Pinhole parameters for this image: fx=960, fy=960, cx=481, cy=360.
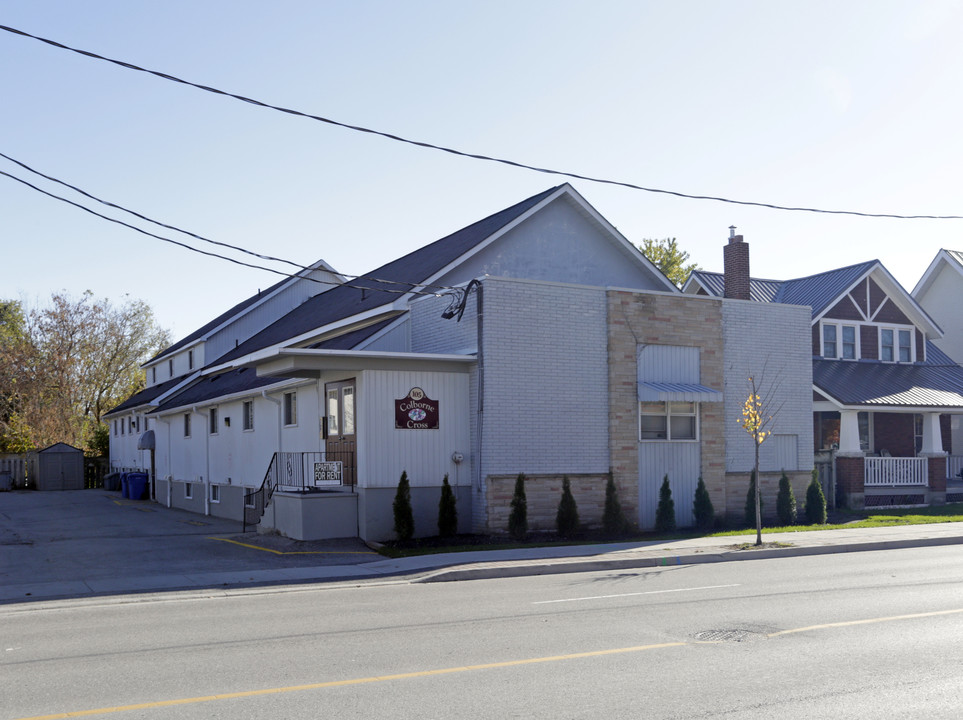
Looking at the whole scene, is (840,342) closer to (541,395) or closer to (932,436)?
(932,436)

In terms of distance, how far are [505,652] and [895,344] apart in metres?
29.7

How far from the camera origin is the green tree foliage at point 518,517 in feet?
65.7

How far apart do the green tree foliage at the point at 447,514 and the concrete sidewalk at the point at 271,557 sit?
175cm

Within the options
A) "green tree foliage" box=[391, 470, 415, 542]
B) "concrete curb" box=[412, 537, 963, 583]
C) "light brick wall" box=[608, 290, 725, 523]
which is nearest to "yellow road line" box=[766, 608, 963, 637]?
"concrete curb" box=[412, 537, 963, 583]

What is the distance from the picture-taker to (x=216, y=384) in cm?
3228

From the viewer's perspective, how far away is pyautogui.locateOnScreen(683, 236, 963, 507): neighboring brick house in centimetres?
2831

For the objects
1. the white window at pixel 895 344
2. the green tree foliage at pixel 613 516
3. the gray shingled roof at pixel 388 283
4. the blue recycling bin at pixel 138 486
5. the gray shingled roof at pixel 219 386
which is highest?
the gray shingled roof at pixel 388 283

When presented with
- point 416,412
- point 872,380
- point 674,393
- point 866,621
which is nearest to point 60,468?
point 416,412

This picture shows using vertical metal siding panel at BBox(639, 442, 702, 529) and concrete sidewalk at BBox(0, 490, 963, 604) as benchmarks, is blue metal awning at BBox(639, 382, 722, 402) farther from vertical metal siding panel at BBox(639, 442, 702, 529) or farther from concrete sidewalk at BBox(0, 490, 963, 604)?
concrete sidewalk at BBox(0, 490, 963, 604)

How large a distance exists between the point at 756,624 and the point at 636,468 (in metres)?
12.2

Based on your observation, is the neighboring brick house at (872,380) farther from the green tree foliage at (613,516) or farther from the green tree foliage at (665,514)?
the green tree foliage at (613,516)

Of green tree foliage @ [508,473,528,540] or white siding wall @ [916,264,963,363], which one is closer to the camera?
green tree foliage @ [508,473,528,540]

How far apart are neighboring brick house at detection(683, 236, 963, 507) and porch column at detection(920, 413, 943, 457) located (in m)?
0.03

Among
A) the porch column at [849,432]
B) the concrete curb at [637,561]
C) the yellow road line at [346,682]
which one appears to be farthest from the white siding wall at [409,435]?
the porch column at [849,432]
